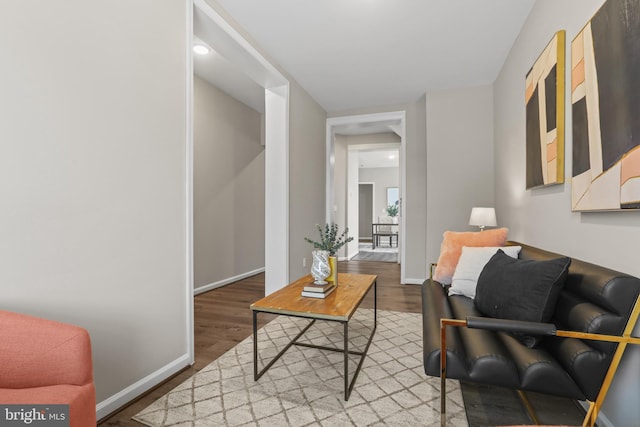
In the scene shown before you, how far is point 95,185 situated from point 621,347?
229cm

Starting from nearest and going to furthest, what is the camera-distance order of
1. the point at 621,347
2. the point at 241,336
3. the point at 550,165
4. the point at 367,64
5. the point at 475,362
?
the point at 621,347
the point at 475,362
the point at 550,165
the point at 241,336
the point at 367,64

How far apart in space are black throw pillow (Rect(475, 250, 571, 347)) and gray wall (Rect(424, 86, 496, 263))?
2490 millimetres

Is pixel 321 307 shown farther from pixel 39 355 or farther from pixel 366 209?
pixel 366 209

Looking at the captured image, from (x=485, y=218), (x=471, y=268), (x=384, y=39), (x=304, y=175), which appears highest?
(x=384, y=39)

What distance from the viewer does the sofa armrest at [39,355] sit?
0.97 meters

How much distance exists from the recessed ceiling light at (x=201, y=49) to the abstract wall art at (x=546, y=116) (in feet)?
9.82

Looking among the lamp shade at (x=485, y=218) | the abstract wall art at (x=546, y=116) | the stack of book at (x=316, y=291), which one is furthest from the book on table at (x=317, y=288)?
the lamp shade at (x=485, y=218)

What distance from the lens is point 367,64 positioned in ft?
11.4

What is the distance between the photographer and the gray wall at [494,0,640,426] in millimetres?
1319

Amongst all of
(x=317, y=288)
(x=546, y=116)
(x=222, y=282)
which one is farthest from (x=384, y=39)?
(x=222, y=282)

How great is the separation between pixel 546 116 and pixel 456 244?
1103 mm

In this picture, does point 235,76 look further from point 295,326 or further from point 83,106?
point 295,326

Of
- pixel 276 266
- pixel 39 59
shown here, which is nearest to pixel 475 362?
pixel 39 59

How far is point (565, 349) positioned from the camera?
1238 mm
